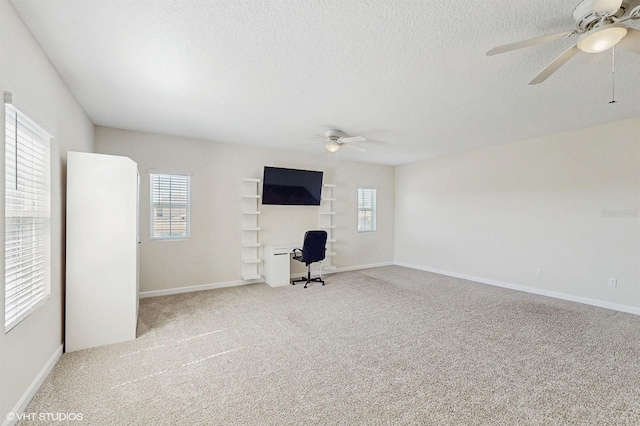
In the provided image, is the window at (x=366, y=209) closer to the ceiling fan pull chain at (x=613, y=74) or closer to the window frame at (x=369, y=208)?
the window frame at (x=369, y=208)

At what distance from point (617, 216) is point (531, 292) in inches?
65.1

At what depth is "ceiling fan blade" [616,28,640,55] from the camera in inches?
66.2

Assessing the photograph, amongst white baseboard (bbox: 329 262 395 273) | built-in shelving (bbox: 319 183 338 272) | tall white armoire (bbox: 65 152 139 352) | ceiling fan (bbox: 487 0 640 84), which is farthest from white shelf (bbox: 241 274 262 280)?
ceiling fan (bbox: 487 0 640 84)

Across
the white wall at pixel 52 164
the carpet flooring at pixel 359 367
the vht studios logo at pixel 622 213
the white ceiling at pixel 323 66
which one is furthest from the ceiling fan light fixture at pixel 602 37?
the white wall at pixel 52 164

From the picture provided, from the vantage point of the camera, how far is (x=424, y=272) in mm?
6434

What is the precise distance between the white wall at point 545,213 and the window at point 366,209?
1203mm

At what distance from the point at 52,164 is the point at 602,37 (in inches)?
164

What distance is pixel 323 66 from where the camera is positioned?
2496mm

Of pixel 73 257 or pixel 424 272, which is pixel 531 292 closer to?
pixel 424 272

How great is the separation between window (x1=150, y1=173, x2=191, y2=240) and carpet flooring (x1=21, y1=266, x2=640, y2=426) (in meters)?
1.23

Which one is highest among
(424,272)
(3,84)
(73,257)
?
(3,84)

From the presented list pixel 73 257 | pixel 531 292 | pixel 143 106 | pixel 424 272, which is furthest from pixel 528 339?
pixel 143 106

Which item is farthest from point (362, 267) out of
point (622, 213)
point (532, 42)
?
point (532, 42)

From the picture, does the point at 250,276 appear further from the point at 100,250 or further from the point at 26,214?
the point at 26,214
